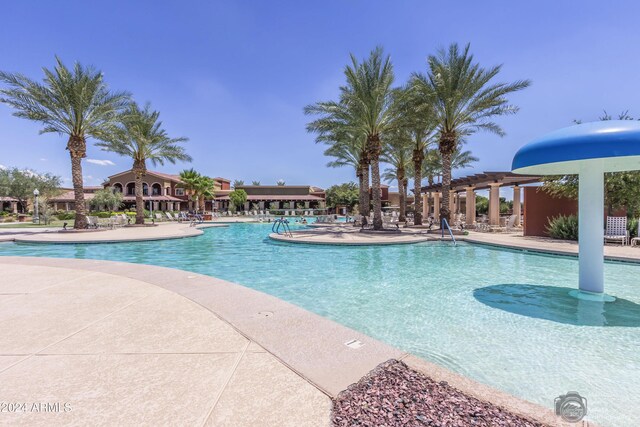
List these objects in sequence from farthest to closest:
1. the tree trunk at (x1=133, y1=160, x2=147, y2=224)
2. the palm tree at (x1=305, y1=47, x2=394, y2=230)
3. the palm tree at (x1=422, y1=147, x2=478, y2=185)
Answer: the palm tree at (x1=422, y1=147, x2=478, y2=185), the tree trunk at (x1=133, y1=160, x2=147, y2=224), the palm tree at (x1=305, y1=47, x2=394, y2=230)

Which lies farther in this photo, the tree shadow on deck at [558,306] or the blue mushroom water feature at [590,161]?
the tree shadow on deck at [558,306]

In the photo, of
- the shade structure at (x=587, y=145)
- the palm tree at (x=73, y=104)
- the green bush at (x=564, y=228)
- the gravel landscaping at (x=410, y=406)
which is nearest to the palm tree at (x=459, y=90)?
the green bush at (x=564, y=228)

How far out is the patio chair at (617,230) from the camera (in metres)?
12.7

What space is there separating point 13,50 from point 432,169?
116 feet

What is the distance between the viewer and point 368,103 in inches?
723

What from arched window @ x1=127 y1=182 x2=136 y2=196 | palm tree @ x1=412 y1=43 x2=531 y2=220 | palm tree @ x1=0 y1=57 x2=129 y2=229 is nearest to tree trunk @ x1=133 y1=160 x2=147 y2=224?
palm tree @ x1=0 y1=57 x2=129 y2=229

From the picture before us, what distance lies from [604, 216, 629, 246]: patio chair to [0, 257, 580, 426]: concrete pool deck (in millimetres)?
14980

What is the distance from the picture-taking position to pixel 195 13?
1396cm

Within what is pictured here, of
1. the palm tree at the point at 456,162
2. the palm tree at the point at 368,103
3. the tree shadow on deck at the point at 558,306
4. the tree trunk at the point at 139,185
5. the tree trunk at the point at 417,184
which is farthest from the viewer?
the palm tree at the point at 456,162

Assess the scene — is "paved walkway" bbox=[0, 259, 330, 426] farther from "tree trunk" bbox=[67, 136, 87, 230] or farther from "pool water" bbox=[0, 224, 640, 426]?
"tree trunk" bbox=[67, 136, 87, 230]

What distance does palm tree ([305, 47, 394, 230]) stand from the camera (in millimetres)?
18172

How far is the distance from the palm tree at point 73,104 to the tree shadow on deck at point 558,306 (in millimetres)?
24839

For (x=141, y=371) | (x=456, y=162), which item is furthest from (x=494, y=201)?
(x=141, y=371)

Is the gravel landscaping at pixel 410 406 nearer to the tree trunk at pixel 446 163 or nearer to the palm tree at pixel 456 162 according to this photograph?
the tree trunk at pixel 446 163
